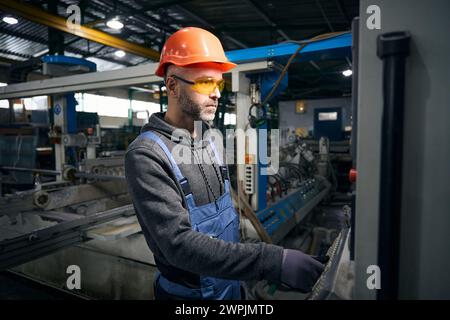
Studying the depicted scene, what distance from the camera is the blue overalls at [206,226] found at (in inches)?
49.9

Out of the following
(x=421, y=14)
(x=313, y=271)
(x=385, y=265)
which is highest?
(x=421, y=14)

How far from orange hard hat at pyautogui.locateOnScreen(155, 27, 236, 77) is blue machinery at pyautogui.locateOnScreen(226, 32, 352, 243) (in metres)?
1.18

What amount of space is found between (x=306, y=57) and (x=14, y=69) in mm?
5423

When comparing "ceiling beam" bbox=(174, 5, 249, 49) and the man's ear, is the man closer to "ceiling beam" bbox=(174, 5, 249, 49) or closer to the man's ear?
the man's ear

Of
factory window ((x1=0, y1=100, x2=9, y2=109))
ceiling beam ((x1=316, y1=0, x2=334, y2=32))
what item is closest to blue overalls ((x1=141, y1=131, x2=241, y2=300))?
ceiling beam ((x1=316, y1=0, x2=334, y2=32))

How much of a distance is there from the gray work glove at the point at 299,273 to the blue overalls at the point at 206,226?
41 cm

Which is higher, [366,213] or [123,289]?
[366,213]

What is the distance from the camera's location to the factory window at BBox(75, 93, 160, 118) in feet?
45.8

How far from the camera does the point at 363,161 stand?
75 centimetres

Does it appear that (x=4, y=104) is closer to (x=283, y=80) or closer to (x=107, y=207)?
(x=107, y=207)

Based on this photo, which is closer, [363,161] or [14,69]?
[363,161]

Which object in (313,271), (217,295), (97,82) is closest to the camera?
(313,271)

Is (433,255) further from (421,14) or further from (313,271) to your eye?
(421,14)

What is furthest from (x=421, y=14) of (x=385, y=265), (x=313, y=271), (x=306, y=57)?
(x=306, y=57)
